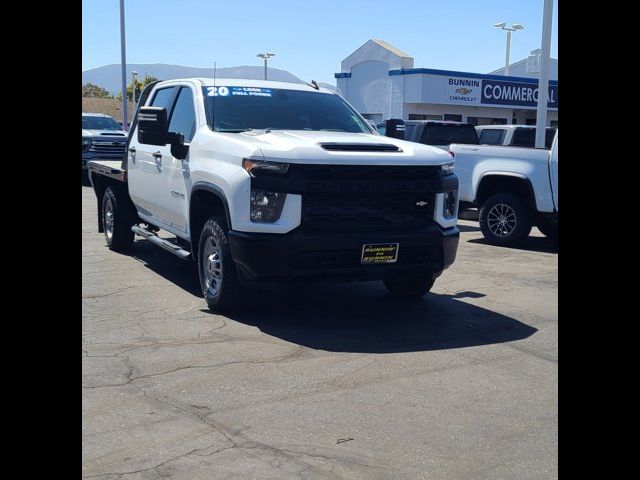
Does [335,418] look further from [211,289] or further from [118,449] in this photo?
[211,289]

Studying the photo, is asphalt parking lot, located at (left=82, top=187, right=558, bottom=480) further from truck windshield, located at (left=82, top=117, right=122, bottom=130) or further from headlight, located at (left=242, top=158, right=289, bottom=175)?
truck windshield, located at (left=82, top=117, right=122, bottom=130)

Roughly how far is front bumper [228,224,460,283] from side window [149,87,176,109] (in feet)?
9.29

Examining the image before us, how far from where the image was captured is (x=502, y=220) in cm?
1187

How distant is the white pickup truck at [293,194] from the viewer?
20.8ft

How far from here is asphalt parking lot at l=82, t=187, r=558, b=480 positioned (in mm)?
4027

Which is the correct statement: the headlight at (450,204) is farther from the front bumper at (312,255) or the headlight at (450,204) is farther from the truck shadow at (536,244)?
the truck shadow at (536,244)

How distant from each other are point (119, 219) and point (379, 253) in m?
4.91

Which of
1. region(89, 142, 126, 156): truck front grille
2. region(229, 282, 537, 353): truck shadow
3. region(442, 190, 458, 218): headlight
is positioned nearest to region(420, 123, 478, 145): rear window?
region(229, 282, 537, 353): truck shadow

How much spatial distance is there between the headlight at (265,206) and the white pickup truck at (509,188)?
5642 millimetres

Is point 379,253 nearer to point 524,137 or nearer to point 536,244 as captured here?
point 536,244

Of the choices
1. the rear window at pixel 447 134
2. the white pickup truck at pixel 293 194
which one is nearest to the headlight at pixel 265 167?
the white pickup truck at pixel 293 194


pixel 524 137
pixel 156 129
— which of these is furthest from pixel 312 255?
pixel 524 137

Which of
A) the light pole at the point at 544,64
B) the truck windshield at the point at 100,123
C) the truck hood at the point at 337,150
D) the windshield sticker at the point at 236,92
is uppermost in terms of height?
the light pole at the point at 544,64

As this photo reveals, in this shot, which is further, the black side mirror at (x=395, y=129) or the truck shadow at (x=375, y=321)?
the black side mirror at (x=395, y=129)
